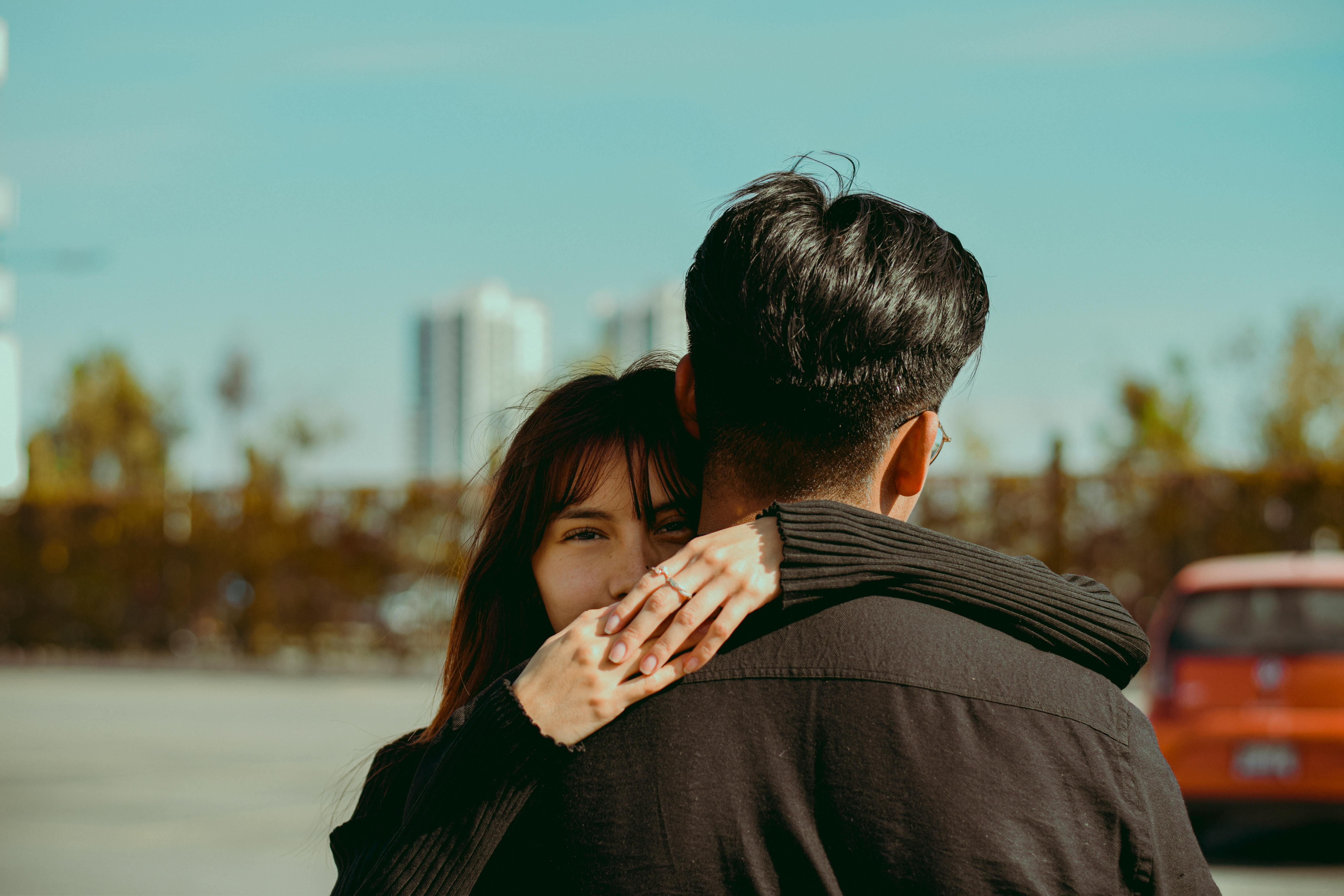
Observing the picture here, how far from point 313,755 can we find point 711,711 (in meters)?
10.1

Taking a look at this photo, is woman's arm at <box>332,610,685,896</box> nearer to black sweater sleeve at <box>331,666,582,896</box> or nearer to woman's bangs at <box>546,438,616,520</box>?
black sweater sleeve at <box>331,666,582,896</box>

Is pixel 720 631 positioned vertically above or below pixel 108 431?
above

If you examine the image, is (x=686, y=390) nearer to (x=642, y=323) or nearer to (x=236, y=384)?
(x=236, y=384)

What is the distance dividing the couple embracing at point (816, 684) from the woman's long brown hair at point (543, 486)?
1.45 ft

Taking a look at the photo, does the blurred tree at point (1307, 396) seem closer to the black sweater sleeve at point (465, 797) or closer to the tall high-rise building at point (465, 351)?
the black sweater sleeve at point (465, 797)

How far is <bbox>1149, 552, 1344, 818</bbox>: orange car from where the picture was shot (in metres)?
6.39

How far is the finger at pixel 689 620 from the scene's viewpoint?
144 centimetres

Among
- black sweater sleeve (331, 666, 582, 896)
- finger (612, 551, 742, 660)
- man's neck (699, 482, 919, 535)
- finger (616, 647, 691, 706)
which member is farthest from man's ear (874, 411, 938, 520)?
black sweater sleeve (331, 666, 582, 896)

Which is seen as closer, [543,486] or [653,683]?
[653,683]

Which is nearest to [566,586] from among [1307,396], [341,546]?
[341,546]

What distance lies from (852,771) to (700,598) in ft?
0.90

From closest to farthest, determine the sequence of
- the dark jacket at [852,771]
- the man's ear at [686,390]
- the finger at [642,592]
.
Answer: the dark jacket at [852,771], the finger at [642,592], the man's ear at [686,390]

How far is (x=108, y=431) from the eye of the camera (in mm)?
44781

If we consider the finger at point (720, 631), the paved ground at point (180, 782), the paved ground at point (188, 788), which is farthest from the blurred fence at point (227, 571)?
the finger at point (720, 631)
